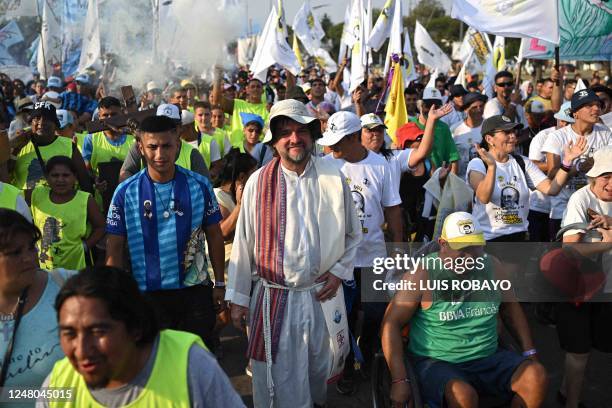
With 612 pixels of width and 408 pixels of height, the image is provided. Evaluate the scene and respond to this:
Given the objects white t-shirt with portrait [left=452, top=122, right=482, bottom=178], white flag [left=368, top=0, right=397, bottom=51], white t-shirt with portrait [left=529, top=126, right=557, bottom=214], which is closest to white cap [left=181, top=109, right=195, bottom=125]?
white t-shirt with portrait [left=452, top=122, right=482, bottom=178]

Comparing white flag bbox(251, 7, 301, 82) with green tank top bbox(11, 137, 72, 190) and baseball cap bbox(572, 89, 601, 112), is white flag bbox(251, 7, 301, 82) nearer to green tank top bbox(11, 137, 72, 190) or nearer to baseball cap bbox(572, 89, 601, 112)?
green tank top bbox(11, 137, 72, 190)

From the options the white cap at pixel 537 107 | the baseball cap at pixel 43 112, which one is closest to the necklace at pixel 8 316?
the baseball cap at pixel 43 112

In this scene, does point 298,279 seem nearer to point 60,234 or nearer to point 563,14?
point 60,234

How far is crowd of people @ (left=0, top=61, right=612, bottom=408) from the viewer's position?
2.24 m

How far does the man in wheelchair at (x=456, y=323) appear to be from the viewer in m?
3.92

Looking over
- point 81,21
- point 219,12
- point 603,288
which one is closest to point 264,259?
point 603,288

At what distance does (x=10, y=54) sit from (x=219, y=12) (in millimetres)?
4269

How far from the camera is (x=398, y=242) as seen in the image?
5258 millimetres

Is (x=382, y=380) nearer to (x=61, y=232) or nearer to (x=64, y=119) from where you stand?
(x=61, y=232)

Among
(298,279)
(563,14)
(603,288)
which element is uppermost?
(563,14)

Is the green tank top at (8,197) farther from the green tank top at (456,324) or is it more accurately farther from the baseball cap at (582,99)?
the baseball cap at (582,99)

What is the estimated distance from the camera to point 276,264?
379 centimetres

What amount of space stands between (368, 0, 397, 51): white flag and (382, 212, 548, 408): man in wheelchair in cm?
890

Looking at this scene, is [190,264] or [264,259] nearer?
[264,259]
